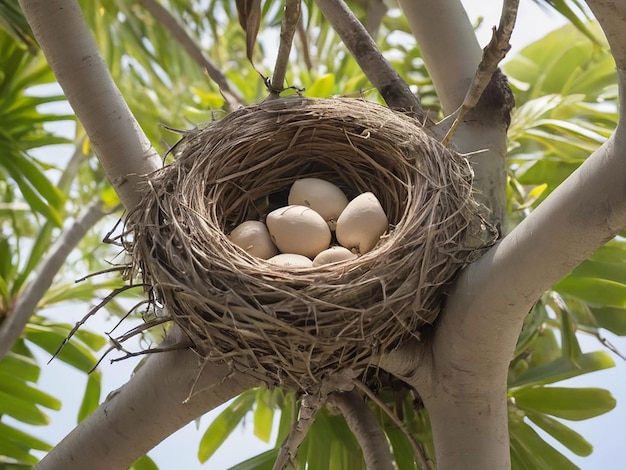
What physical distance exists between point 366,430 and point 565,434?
44cm

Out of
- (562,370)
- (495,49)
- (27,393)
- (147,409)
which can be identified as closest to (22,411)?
(27,393)

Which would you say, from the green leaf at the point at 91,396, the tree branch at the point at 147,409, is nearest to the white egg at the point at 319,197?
the tree branch at the point at 147,409

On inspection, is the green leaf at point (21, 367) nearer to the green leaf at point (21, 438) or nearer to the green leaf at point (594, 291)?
the green leaf at point (21, 438)

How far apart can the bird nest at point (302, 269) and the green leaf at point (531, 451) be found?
1.38ft

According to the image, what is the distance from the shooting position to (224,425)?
141 centimetres

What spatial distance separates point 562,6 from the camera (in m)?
1.09

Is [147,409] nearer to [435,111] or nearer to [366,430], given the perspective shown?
[366,430]

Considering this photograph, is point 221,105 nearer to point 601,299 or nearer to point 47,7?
point 47,7

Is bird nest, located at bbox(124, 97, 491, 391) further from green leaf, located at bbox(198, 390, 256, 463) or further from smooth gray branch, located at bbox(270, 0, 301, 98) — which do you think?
green leaf, located at bbox(198, 390, 256, 463)

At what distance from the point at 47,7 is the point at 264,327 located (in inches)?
20.1

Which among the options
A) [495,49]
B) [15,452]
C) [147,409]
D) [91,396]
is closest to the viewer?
[495,49]

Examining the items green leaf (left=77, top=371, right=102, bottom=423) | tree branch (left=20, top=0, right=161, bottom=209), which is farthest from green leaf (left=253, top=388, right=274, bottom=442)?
tree branch (left=20, top=0, right=161, bottom=209)

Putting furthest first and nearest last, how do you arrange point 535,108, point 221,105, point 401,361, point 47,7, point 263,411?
point 221,105 → point 263,411 → point 535,108 → point 47,7 → point 401,361

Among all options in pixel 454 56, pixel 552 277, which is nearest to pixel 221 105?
pixel 454 56
